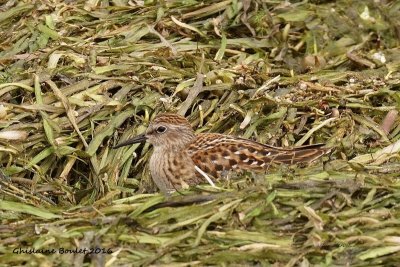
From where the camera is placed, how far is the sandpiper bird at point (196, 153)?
26.7 ft

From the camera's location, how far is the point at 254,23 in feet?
33.6

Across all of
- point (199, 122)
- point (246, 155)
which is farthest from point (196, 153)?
point (199, 122)

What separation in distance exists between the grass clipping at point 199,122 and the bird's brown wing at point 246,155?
18 centimetres

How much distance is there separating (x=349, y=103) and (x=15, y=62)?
2.60 m

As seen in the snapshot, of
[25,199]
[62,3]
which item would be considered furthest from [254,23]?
[25,199]

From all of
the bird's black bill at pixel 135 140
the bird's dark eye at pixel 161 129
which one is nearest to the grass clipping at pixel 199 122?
the bird's black bill at pixel 135 140

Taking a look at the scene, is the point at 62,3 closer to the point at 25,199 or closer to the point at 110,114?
the point at 110,114

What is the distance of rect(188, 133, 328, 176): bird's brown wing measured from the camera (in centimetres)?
812

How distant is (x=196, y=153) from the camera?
8.38 meters

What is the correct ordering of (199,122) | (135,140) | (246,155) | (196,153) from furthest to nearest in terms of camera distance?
1. (199,122)
2. (135,140)
3. (196,153)
4. (246,155)

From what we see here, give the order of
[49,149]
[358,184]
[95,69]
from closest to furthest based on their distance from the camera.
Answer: [358,184], [49,149], [95,69]

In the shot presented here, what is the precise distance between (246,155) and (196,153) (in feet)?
1.36

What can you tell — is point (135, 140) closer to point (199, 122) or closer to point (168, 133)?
point (168, 133)

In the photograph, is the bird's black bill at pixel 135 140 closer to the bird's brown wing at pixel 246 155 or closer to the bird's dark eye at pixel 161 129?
the bird's dark eye at pixel 161 129
